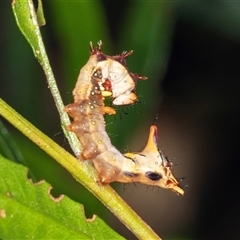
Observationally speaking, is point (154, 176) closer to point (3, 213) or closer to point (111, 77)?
point (111, 77)

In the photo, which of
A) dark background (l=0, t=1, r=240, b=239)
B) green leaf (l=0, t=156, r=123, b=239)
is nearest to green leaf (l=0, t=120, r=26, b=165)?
green leaf (l=0, t=156, r=123, b=239)

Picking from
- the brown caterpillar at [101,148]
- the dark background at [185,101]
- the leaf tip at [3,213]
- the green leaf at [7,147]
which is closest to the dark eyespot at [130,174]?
the brown caterpillar at [101,148]

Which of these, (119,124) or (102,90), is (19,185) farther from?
(119,124)

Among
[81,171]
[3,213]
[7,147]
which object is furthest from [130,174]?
[7,147]

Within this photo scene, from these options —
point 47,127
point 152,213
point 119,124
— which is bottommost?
point 152,213

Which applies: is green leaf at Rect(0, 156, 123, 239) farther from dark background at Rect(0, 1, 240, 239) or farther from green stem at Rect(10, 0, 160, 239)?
dark background at Rect(0, 1, 240, 239)

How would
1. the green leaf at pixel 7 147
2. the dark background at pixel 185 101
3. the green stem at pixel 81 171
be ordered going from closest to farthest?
1. the green stem at pixel 81 171
2. the green leaf at pixel 7 147
3. the dark background at pixel 185 101

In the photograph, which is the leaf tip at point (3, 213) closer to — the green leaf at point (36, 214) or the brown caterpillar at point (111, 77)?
the green leaf at point (36, 214)

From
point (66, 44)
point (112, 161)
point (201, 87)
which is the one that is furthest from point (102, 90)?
point (201, 87)
